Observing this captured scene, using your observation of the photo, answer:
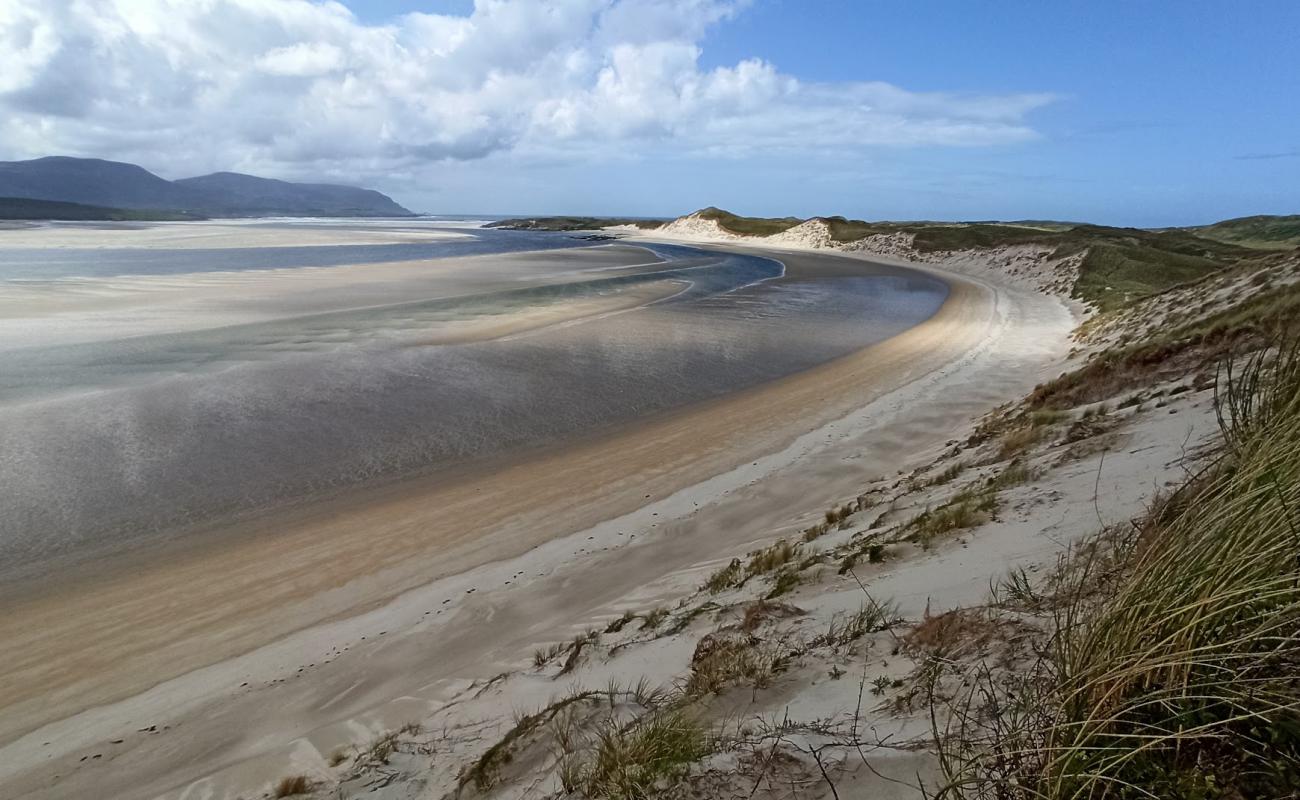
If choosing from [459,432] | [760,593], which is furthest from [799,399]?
[760,593]

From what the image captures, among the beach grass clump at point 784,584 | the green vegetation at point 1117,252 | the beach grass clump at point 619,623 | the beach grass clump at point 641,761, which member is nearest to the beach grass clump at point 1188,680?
the beach grass clump at point 641,761

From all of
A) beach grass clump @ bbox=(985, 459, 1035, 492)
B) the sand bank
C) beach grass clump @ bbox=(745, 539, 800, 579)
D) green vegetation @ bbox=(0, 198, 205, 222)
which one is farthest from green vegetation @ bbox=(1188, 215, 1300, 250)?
green vegetation @ bbox=(0, 198, 205, 222)

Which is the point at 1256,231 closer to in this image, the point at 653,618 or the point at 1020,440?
the point at 1020,440

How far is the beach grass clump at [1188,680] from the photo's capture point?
168 cm

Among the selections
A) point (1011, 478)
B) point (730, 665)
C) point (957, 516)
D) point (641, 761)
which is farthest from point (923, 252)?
point (641, 761)

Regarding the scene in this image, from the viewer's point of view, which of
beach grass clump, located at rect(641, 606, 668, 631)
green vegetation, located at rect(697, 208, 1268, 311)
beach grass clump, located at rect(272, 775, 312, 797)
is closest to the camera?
beach grass clump, located at rect(272, 775, 312, 797)

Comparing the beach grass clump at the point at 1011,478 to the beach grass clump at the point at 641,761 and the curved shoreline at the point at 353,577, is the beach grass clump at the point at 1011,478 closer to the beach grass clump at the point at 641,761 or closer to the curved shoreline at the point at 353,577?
the curved shoreline at the point at 353,577

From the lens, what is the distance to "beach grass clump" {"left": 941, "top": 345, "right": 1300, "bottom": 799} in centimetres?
168

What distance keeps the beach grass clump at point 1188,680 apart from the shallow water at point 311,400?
10.1 metres

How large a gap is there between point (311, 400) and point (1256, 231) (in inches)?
3272

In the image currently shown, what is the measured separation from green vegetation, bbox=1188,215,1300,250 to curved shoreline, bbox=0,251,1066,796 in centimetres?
6219

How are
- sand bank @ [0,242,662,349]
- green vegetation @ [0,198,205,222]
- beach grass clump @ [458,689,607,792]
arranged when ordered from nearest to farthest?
beach grass clump @ [458,689,607,792] → sand bank @ [0,242,662,349] → green vegetation @ [0,198,205,222]

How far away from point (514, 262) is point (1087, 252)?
39.1 meters

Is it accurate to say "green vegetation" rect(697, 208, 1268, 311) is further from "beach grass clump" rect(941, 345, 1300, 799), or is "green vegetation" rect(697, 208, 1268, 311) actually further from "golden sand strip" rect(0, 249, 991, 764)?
"beach grass clump" rect(941, 345, 1300, 799)
